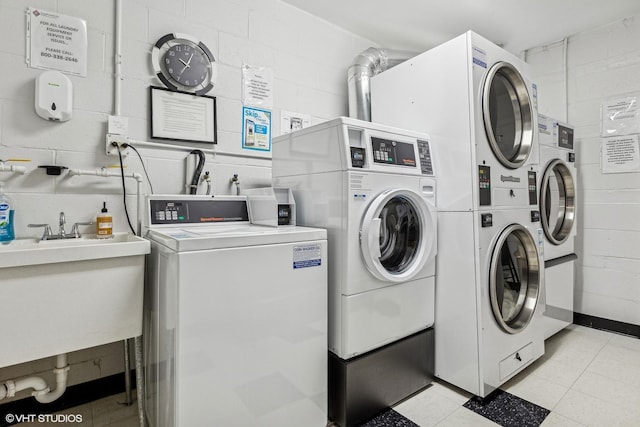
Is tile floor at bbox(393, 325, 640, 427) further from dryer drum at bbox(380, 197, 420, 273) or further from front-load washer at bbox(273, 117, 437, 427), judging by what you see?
dryer drum at bbox(380, 197, 420, 273)

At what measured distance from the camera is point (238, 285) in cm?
131

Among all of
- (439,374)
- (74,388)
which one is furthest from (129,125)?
(439,374)

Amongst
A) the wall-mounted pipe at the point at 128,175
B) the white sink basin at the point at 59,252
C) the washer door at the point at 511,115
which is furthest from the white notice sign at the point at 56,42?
the washer door at the point at 511,115

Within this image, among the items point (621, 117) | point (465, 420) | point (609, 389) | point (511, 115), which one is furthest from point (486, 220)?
point (621, 117)

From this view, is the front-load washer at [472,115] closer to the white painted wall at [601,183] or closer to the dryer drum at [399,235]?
the dryer drum at [399,235]

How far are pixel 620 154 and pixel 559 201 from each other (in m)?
0.65

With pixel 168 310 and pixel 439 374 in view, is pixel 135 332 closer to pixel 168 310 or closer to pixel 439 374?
pixel 168 310

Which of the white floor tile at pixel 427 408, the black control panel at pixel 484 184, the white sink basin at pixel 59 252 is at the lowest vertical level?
the white floor tile at pixel 427 408

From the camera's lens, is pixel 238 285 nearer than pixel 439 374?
Yes

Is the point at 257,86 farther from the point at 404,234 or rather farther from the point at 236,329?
the point at 236,329

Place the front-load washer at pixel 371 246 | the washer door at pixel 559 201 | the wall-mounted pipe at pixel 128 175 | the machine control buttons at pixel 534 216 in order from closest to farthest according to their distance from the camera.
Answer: the front-load washer at pixel 371 246 < the wall-mounted pipe at pixel 128 175 < the machine control buttons at pixel 534 216 < the washer door at pixel 559 201

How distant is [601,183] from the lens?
117 inches

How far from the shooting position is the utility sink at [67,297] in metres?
1.21

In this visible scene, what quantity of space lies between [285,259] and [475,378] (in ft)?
4.26
